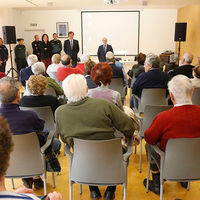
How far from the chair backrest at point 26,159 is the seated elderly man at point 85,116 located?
0.27 metres

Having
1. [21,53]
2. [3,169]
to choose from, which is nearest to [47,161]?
[3,169]

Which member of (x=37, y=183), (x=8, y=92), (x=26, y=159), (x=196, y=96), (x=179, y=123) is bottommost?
(x=37, y=183)

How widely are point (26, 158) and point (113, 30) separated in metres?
10.1

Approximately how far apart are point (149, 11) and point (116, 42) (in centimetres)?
205

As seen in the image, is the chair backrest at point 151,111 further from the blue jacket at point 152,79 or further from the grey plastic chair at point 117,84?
the grey plastic chair at point 117,84

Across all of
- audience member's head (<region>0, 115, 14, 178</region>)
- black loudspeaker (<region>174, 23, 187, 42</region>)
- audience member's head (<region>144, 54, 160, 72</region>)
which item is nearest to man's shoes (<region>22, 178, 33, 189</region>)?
audience member's head (<region>0, 115, 14, 178</region>)

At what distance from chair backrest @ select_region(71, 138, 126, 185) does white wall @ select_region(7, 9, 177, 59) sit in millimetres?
10158

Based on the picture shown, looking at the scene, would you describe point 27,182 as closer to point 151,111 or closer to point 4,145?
point 151,111

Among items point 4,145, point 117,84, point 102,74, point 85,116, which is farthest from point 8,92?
point 117,84

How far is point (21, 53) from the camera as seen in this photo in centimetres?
989

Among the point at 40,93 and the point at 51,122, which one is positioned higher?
the point at 40,93

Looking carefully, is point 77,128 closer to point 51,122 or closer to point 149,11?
point 51,122

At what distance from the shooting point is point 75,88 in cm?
219

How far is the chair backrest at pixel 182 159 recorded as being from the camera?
198cm
